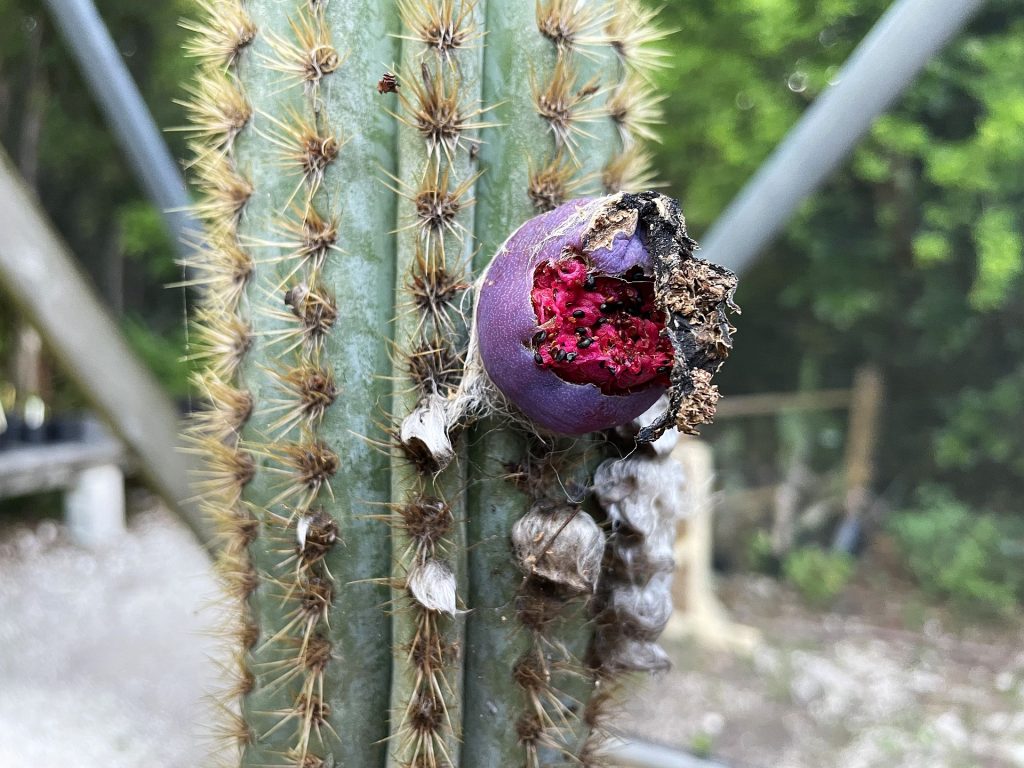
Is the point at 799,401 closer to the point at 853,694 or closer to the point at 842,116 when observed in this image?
the point at 853,694

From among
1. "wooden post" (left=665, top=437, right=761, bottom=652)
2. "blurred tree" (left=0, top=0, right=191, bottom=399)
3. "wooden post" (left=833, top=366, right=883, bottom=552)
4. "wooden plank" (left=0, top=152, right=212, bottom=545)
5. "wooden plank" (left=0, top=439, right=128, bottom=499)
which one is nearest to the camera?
"wooden plank" (left=0, top=152, right=212, bottom=545)

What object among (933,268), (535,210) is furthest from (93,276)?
(535,210)

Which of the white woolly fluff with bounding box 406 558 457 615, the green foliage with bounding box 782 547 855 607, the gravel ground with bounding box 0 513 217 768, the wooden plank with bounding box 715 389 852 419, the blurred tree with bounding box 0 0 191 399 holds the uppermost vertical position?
the blurred tree with bounding box 0 0 191 399

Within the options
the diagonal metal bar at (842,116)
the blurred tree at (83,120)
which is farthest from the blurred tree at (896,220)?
the blurred tree at (83,120)

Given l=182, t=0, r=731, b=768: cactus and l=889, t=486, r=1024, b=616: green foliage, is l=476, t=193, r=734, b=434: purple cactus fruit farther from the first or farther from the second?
l=889, t=486, r=1024, b=616: green foliage

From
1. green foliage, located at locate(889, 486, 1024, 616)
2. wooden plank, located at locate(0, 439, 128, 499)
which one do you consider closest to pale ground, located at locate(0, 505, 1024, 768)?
green foliage, located at locate(889, 486, 1024, 616)

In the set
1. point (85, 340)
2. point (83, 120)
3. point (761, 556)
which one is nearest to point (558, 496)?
point (85, 340)

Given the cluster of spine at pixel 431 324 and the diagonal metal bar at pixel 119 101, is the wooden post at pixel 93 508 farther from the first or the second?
the cluster of spine at pixel 431 324
